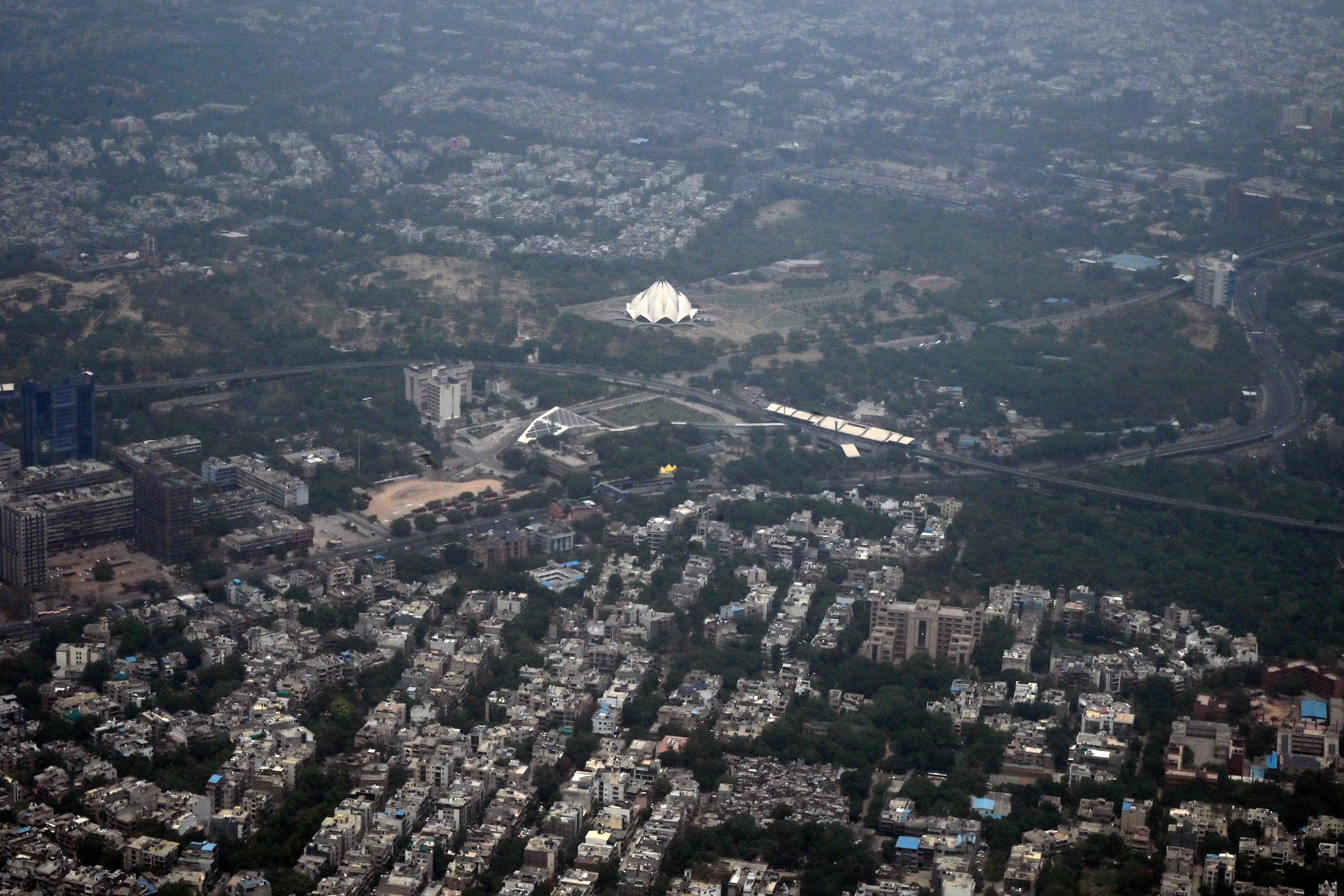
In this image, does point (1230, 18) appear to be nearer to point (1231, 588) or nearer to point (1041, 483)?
point (1041, 483)

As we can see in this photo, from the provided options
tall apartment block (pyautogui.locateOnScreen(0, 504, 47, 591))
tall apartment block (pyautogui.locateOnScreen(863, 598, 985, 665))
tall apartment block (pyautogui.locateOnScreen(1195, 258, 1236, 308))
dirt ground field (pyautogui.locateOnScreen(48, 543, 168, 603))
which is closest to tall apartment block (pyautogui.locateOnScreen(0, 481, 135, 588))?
tall apartment block (pyautogui.locateOnScreen(0, 504, 47, 591))

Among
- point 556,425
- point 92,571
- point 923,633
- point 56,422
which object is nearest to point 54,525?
point 92,571

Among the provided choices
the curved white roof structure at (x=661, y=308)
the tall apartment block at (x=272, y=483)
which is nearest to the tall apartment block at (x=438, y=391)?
the tall apartment block at (x=272, y=483)

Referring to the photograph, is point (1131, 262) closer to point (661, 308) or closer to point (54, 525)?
point (661, 308)

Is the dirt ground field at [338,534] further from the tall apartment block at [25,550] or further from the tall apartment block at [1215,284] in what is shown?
the tall apartment block at [1215,284]

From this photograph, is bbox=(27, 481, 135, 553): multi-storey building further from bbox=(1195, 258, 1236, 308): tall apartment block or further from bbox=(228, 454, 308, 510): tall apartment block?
bbox=(1195, 258, 1236, 308): tall apartment block

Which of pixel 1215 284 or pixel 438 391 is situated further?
pixel 1215 284

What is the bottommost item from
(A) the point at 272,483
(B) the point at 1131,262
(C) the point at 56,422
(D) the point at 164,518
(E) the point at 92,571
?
(E) the point at 92,571
